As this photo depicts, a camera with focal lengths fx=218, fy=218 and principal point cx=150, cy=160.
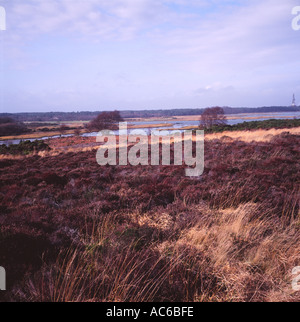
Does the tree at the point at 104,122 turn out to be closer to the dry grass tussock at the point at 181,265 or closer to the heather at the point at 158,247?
the heather at the point at 158,247

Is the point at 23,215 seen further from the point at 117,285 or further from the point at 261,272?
the point at 261,272

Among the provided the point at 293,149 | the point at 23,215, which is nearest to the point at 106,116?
the point at 293,149

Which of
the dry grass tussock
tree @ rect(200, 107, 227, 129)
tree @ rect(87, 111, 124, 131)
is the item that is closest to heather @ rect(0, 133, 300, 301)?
the dry grass tussock

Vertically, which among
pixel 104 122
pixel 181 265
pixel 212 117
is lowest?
pixel 181 265

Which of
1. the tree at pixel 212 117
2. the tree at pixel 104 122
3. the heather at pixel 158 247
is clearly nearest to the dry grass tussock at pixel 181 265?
the heather at pixel 158 247

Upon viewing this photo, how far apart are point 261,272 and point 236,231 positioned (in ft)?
2.89

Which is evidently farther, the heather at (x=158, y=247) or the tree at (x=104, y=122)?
the tree at (x=104, y=122)

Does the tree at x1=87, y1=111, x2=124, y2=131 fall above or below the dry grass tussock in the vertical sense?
above

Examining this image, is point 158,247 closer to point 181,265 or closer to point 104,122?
point 181,265

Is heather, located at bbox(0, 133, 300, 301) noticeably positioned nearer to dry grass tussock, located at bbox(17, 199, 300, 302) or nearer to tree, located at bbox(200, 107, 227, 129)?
dry grass tussock, located at bbox(17, 199, 300, 302)

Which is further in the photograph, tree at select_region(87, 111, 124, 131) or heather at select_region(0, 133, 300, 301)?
tree at select_region(87, 111, 124, 131)

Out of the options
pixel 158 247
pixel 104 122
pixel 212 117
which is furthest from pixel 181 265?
pixel 104 122

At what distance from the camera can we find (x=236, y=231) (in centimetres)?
373

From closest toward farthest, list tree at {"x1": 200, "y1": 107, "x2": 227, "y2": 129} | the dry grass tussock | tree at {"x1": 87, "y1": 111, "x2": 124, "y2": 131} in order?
the dry grass tussock → tree at {"x1": 200, "y1": 107, "x2": 227, "y2": 129} → tree at {"x1": 87, "y1": 111, "x2": 124, "y2": 131}
